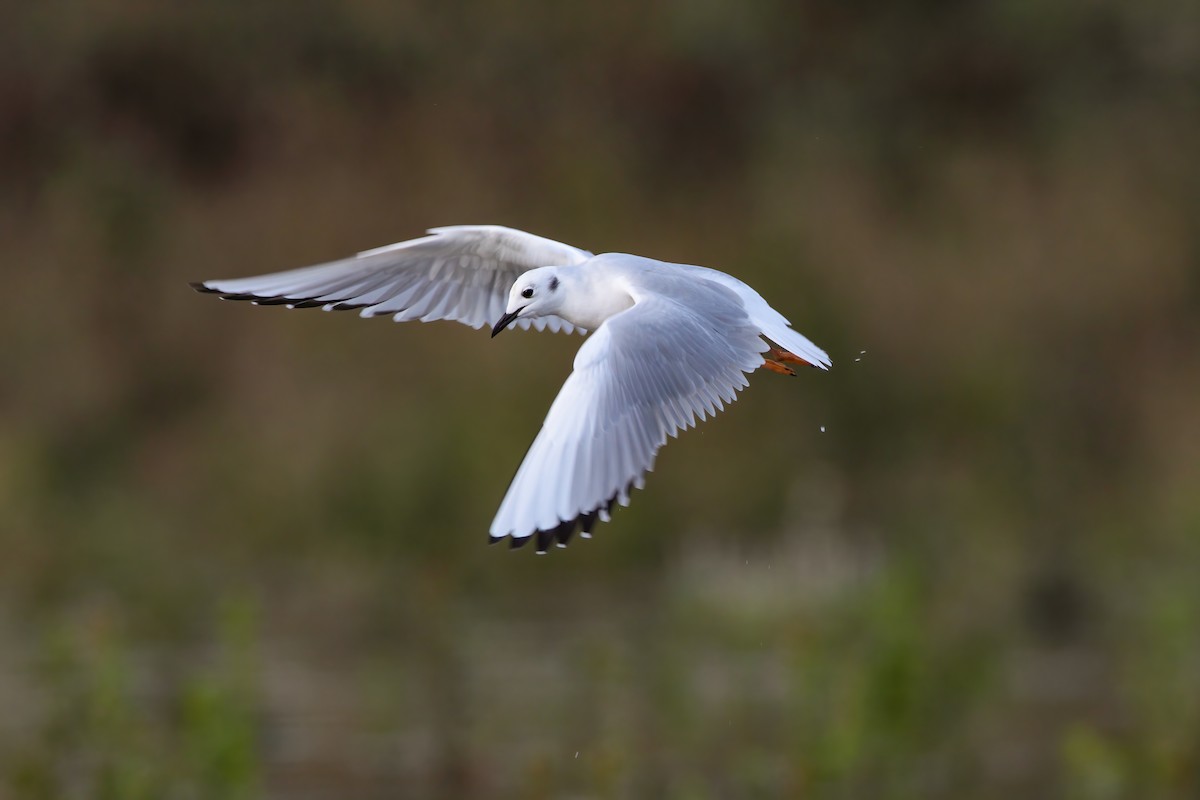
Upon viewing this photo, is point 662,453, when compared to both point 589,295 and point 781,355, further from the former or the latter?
point 589,295

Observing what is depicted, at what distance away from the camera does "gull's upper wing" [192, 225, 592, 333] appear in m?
4.79

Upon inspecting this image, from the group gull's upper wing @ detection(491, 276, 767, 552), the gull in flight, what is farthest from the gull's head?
gull's upper wing @ detection(491, 276, 767, 552)

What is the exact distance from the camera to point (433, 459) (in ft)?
29.5

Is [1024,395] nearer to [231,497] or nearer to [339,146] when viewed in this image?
[231,497]

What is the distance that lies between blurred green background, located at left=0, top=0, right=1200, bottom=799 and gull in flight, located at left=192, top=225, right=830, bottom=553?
2.69ft

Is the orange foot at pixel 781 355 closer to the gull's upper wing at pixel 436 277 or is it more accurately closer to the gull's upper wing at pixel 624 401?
the gull's upper wing at pixel 624 401

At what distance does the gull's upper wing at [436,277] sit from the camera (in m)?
4.79

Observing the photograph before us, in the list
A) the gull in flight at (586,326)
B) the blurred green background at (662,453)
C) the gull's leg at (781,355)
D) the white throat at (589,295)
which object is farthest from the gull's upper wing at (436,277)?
the blurred green background at (662,453)

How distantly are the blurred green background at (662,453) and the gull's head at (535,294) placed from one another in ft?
3.11

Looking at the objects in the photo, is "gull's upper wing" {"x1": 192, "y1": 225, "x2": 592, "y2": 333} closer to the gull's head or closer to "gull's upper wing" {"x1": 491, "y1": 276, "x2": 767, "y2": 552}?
the gull's head

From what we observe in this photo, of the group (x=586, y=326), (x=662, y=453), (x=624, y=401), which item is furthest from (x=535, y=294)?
(x=662, y=453)

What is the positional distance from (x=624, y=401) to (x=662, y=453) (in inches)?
196

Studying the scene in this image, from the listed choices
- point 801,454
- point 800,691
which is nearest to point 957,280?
point 801,454

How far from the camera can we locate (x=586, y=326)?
4574 mm
